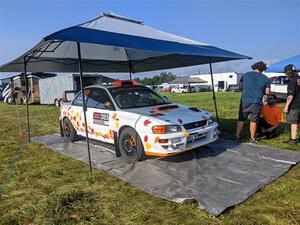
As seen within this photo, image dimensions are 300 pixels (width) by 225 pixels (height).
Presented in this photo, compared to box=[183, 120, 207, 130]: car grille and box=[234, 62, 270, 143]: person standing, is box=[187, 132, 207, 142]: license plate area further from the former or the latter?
box=[234, 62, 270, 143]: person standing

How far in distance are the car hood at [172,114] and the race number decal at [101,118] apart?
0.56m

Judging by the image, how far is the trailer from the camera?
20.8 m

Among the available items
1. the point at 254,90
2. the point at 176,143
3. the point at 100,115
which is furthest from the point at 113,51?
the point at 176,143

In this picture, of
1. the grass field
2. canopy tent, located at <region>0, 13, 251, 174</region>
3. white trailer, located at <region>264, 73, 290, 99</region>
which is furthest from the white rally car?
white trailer, located at <region>264, 73, 290, 99</region>

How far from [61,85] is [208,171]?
62.6ft

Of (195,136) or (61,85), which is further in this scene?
(61,85)

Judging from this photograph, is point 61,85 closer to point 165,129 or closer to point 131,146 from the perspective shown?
point 131,146

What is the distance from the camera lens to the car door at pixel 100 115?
561 cm

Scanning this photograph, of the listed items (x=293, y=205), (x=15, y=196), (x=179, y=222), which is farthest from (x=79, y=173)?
(x=293, y=205)

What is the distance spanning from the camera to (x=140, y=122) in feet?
16.2

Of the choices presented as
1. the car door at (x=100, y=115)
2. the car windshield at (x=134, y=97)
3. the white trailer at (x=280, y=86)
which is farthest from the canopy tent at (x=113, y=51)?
the white trailer at (x=280, y=86)

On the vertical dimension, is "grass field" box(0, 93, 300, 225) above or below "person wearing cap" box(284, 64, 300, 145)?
below

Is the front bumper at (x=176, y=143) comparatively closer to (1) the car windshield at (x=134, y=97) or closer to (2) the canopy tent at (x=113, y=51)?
(1) the car windshield at (x=134, y=97)

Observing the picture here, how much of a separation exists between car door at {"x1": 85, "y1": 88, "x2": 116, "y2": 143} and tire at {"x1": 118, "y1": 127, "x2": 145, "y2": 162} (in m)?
0.36
